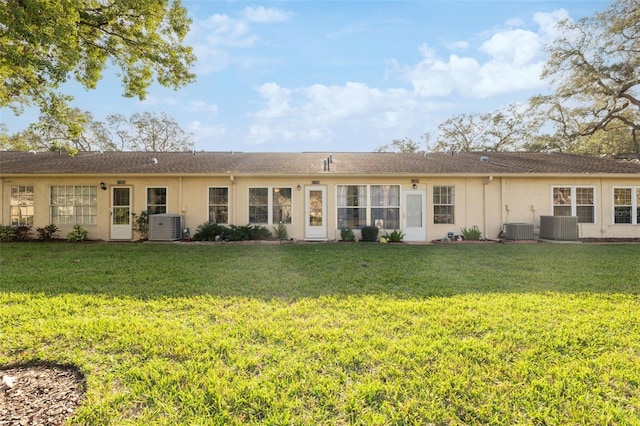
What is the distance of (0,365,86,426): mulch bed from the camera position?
2158 millimetres

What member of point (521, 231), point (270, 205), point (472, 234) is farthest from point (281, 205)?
point (521, 231)

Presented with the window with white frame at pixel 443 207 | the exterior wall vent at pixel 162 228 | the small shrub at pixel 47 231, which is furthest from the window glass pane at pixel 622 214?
the small shrub at pixel 47 231

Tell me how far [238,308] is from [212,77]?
30.6ft

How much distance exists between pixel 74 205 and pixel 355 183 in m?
10.5

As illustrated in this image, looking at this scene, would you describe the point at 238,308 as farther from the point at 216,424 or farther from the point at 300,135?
the point at 300,135

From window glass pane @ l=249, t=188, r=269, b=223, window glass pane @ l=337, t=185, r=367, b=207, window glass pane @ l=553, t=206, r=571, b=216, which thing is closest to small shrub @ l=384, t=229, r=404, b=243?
window glass pane @ l=337, t=185, r=367, b=207

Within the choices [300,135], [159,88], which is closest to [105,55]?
[159,88]

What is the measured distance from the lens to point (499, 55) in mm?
10062

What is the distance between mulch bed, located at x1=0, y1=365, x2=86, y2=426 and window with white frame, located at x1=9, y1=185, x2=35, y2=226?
1176cm

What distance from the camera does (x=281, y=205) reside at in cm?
1150

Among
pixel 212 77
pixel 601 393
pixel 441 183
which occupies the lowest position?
pixel 601 393

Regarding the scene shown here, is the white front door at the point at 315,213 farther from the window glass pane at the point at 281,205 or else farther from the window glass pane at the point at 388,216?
the window glass pane at the point at 388,216

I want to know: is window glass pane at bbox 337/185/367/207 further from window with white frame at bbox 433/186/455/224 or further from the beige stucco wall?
window with white frame at bbox 433/186/455/224

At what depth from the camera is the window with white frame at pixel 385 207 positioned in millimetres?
11594
